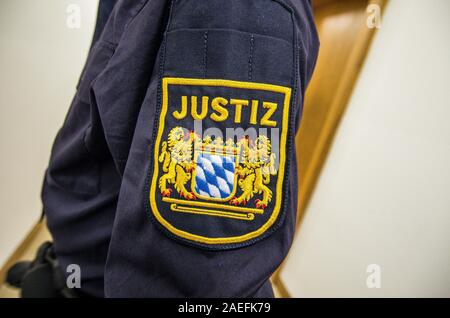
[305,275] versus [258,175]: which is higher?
[258,175]

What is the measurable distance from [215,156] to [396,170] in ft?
2.79

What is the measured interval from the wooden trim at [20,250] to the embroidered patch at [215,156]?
1661mm

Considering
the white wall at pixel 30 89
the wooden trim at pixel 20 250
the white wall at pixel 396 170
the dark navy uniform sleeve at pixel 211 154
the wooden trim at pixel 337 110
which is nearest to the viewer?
the dark navy uniform sleeve at pixel 211 154

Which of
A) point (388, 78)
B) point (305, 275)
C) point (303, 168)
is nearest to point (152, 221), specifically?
point (388, 78)

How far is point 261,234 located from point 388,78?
0.92 meters

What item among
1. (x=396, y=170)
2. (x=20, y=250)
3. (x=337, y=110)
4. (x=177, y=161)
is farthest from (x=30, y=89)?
(x=396, y=170)

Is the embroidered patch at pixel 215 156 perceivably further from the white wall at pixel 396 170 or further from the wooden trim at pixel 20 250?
the wooden trim at pixel 20 250

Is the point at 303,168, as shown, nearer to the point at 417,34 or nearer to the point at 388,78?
the point at 388,78

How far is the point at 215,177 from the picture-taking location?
0.30 m

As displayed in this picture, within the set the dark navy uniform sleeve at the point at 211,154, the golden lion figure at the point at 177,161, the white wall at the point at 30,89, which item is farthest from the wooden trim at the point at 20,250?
the golden lion figure at the point at 177,161

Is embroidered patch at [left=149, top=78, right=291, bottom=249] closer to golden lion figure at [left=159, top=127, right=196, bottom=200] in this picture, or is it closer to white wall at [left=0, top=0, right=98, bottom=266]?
golden lion figure at [left=159, top=127, right=196, bottom=200]

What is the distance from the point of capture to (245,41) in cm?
29

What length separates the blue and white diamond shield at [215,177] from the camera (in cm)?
30

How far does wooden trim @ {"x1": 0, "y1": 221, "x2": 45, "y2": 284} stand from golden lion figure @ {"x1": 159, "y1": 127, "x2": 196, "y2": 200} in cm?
166
